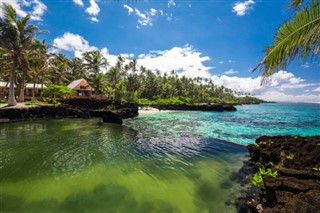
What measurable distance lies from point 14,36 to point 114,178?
28189mm

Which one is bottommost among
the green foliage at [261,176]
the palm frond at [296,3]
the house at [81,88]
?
the green foliage at [261,176]

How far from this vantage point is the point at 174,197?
564cm

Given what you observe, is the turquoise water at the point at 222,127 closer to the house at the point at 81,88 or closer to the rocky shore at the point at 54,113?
the rocky shore at the point at 54,113

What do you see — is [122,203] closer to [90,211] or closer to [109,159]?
[90,211]

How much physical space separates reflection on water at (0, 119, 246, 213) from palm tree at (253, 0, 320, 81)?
4203 mm

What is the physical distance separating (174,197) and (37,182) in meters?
4.80

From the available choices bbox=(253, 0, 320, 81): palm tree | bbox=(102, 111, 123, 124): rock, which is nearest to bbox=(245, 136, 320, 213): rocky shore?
bbox=(253, 0, 320, 81): palm tree

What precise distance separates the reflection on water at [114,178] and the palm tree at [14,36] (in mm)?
19509

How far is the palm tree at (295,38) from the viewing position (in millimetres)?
3482

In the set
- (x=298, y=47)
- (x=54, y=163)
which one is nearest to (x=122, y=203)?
(x=54, y=163)

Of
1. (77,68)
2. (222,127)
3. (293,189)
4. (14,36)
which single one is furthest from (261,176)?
(77,68)

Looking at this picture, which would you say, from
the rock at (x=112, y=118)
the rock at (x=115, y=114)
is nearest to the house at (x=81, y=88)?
the rock at (x=115, y=114)

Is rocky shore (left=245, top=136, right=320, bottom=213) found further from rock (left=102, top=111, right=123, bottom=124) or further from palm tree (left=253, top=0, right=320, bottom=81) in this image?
rock (left=102, top=111, right=123, bottom=124)

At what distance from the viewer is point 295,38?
3.65m
